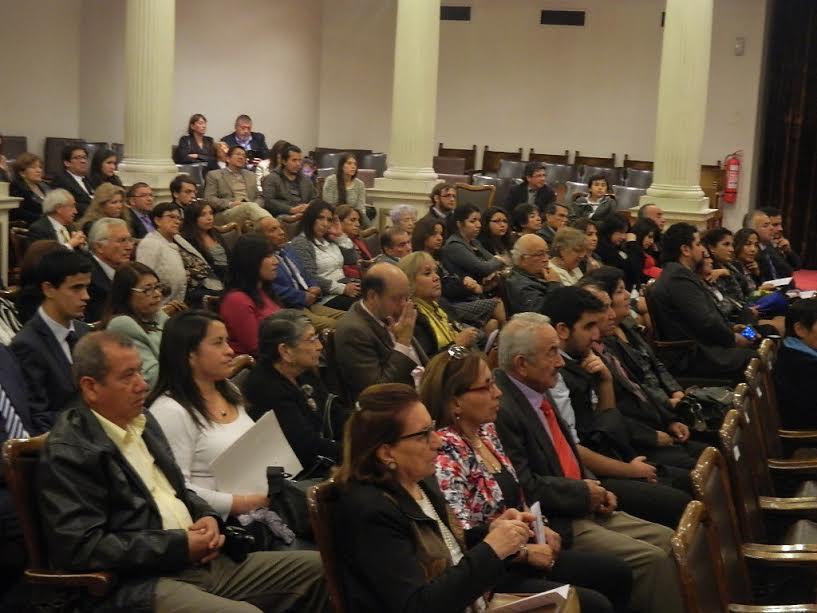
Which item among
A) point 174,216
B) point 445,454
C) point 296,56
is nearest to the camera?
point 445,454

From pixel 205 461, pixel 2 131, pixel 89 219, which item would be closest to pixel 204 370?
pixel 205 461

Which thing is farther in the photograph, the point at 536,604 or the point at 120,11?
the point at 120,11

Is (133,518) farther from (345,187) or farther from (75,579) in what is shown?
(345,187)

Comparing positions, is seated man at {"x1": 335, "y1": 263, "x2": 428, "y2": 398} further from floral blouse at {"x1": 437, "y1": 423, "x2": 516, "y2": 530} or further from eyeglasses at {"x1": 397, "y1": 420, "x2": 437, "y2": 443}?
eyeglasses at {"x1": 397, "y1": 420, "x2": 437, "y2": 443}

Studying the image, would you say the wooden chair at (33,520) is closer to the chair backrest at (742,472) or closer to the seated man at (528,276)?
the chair backrest at (742,472)

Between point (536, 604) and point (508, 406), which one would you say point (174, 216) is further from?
point (536, 604)

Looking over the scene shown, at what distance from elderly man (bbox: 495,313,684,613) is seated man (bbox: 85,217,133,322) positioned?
241 cm

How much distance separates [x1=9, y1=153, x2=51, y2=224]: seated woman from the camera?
8.48m

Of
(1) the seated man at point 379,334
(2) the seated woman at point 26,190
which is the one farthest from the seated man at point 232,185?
(1) the seated man at point 379,334

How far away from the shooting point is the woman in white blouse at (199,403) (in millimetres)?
3584

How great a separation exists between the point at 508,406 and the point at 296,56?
12.6 metres

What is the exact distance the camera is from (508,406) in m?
3.92

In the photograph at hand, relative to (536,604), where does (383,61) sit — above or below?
above

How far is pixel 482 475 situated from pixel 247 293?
8.31ft
